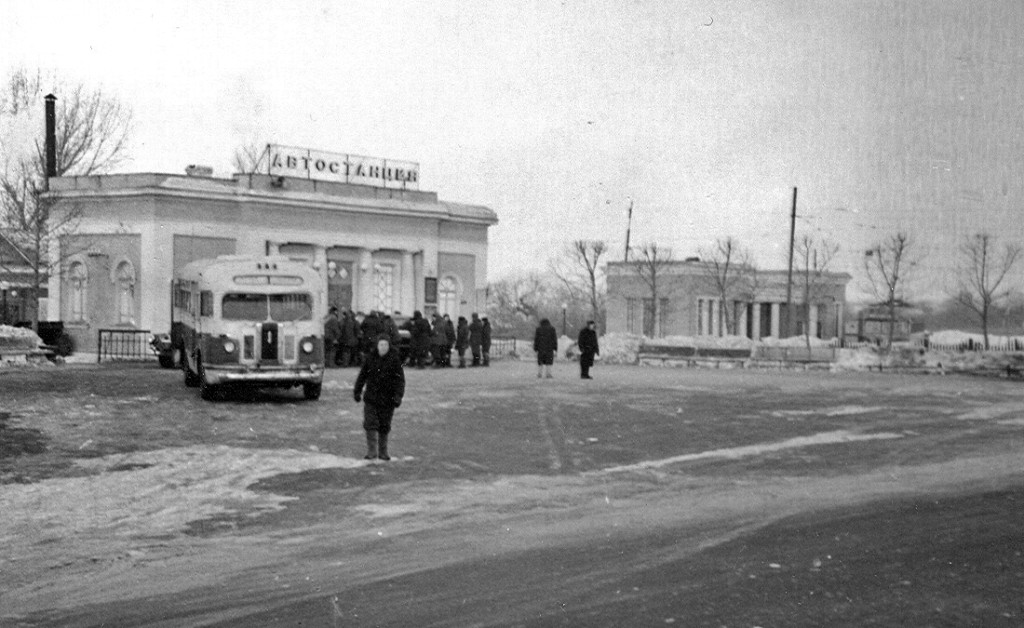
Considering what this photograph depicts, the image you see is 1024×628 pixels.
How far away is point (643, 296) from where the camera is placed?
8219 centimetres

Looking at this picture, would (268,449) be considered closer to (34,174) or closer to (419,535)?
(419,535)

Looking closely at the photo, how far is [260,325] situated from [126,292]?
20.6 meters

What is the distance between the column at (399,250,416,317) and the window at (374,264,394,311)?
1.32ft

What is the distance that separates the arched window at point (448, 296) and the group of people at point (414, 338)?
939 centimetres

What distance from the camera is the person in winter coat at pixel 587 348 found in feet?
113

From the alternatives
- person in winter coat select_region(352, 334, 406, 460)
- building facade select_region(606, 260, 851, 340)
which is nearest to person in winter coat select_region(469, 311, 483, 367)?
person in winter coat select_region(352, 334, 406, 460)

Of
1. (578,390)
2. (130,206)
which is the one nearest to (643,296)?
(130,206)

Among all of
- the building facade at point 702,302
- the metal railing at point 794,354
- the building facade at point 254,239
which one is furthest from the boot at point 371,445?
the building facade at point 702,302

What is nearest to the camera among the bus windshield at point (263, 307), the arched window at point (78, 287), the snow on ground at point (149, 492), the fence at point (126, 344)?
the snow on ground at point (149, 492)

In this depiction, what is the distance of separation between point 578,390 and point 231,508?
55.9 feet

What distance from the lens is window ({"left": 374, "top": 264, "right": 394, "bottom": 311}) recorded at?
1908 inches

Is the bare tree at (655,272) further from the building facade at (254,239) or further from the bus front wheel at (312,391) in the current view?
the bus front wheel at (312,391)

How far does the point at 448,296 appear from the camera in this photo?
5056 cm

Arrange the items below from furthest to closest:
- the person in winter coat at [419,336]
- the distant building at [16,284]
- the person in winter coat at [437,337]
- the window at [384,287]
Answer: the distant building at [16,284], the window at [384,287], the person in winter coat at [437,337], the person in winter coat at [419,336]
